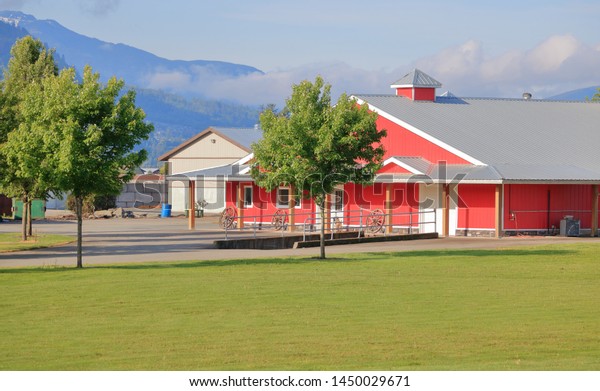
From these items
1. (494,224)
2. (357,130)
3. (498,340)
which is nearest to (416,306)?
(498,340)

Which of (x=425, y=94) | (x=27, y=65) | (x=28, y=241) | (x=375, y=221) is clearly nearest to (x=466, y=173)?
(x=375, y=221)

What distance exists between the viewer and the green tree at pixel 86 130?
29.2 meters

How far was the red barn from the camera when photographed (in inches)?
1747

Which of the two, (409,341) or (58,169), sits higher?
(58,169)

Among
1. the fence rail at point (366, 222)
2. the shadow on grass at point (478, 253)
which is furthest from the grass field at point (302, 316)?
the fence rail at point (366, 222)

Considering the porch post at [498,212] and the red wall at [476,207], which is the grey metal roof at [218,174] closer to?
the red wall at [476,207]

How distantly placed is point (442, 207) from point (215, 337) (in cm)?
2846

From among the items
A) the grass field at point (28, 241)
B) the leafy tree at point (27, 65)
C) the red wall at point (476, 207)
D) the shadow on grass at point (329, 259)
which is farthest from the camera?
the leafy tree at point (27, 65)

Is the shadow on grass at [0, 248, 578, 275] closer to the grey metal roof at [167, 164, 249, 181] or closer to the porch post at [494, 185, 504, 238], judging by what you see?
the porch post at [494, 185, 504, 238]

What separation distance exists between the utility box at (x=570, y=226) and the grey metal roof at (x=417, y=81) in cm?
1114

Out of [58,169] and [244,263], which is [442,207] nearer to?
[244,263]

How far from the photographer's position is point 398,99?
52062 mm

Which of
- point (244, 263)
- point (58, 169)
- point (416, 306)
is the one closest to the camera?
point (416, 306)

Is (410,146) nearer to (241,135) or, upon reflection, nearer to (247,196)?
(247,196)
